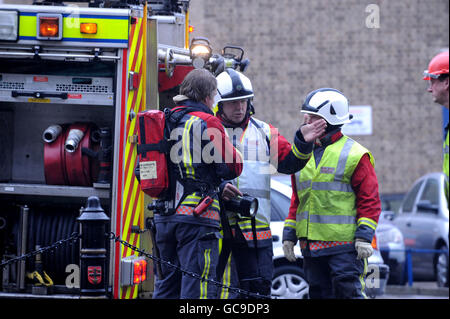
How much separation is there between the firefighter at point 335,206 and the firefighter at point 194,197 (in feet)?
2.45

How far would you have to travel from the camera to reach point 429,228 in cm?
1341

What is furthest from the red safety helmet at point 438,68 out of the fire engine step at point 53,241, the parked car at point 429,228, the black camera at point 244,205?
the parked car at point 429,228

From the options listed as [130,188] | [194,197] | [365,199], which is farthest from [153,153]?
[365,199]

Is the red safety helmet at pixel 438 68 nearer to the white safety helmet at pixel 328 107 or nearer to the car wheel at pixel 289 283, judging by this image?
the white safety helmet at pixel 328 107

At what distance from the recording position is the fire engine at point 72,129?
20.3 ft

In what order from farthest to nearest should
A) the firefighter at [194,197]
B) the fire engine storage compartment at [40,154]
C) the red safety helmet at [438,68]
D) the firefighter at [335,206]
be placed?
the fire engine storage compartment at [40,154]
the firefighter at [335,206]
the firefighter at [194,197]
the red safety helmet at [438,68]

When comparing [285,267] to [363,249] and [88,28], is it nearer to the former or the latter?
[363,249]

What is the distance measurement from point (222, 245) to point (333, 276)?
811 millimetres

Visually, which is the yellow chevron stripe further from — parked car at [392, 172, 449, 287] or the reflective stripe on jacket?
parked car at [392, 172, 449, 287]

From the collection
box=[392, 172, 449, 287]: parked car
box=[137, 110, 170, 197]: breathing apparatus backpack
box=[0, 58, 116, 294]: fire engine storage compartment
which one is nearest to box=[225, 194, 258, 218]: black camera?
box=[137, 110, 170, 197]: breathing apparatus backpack

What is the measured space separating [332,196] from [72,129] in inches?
82.2

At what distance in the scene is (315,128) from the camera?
5918mm

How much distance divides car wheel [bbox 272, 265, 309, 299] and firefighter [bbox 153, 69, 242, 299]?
132 inches
